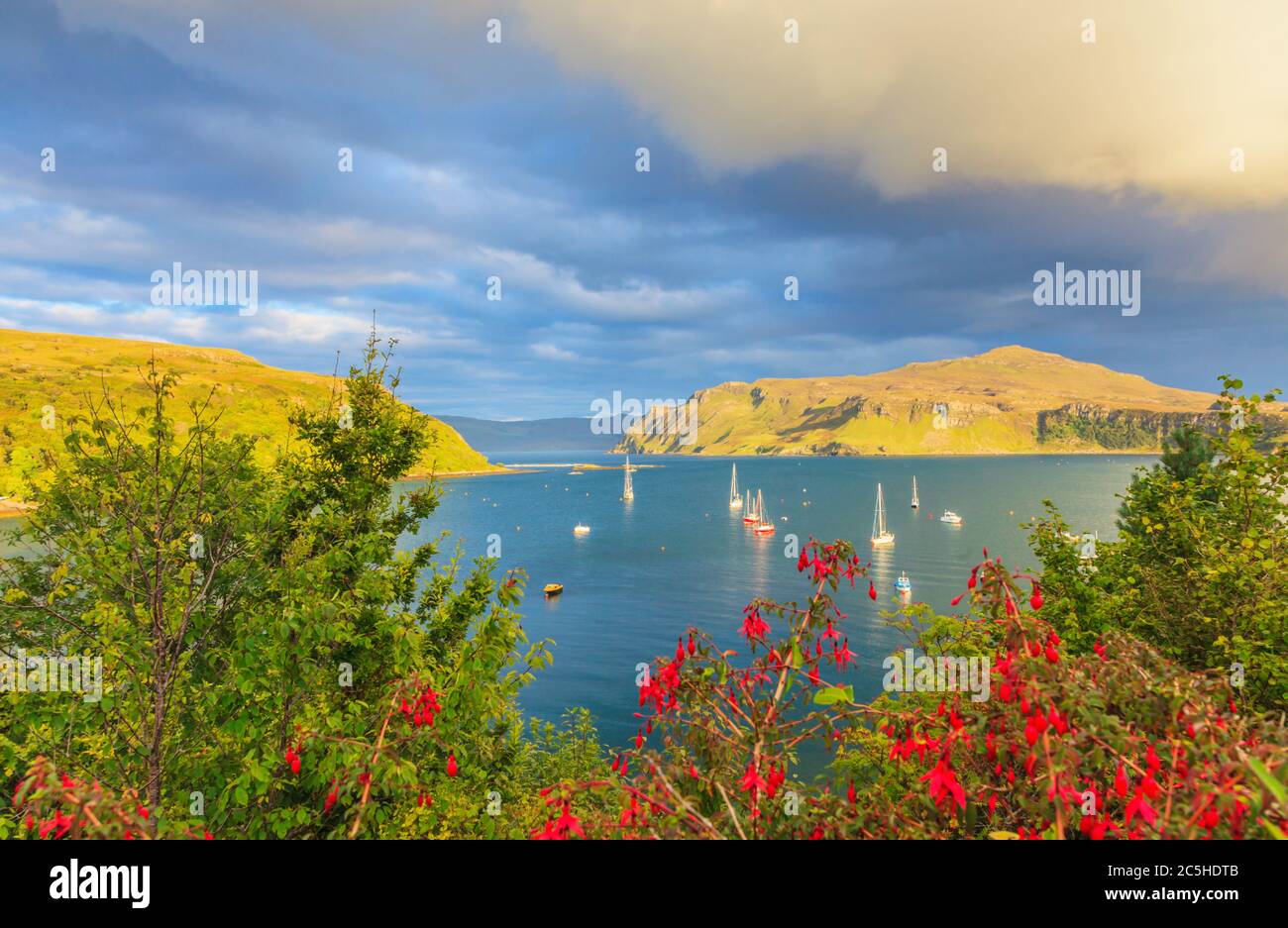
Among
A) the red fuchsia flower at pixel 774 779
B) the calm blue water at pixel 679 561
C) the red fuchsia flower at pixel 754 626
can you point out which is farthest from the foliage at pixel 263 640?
the calm blue water at pixel 679 561

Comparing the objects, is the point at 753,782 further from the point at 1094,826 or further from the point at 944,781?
the point at 1094,826

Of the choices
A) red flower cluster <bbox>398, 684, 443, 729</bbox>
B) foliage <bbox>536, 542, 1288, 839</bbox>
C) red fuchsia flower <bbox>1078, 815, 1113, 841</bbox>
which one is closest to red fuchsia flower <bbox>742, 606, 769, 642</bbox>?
foliage <bbox>536, 542, 1288, 839</bbox>

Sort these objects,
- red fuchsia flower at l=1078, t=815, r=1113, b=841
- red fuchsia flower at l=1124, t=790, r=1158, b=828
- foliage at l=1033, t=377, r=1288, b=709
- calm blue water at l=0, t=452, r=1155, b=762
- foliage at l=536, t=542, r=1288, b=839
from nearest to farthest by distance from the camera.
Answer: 1. red fuchsia flower at l=1124, t=790, r=1158, b=828
2. foliage at l=536, t=542, r=1288, b=839
3. red fuchsia flower at l=1078, t=815, r=1113, b=841
4. foliage at l=1033, t=377, r=1288, b=709
5. calm blue water at l=0, t=452, r=1155, b=762

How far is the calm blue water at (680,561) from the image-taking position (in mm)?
54281

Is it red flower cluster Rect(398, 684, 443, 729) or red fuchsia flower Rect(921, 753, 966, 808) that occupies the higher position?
red fuchsia flower Rect(921, 753, 966, 808)

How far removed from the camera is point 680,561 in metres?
99.2

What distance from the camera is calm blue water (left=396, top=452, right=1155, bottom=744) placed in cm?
5428

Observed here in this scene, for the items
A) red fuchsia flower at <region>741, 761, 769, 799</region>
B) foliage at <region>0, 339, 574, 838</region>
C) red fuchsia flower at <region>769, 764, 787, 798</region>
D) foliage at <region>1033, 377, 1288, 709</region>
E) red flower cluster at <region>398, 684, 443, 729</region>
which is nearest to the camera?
red fuchsia flower at <region>741, 761, 769, 799</region>

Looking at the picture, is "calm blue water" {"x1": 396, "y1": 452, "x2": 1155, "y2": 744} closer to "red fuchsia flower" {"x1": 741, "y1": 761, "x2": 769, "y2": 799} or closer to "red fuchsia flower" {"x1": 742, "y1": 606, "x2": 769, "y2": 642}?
"red fuchsia flower" {"x1": 742, "y1": 606, "x2": 769, "y2": 642}

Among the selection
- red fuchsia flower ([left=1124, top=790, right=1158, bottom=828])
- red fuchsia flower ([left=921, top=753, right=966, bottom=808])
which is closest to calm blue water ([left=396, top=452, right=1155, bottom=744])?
red fuchsia flower ([left=921, top=753, right=966, bottom=808])

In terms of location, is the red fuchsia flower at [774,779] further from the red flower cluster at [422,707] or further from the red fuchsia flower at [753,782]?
the red flower cluster at [422,707]

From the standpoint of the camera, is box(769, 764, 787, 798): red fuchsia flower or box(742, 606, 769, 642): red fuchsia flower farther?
box(742, 606, 769, 642): red fuchsia flower
